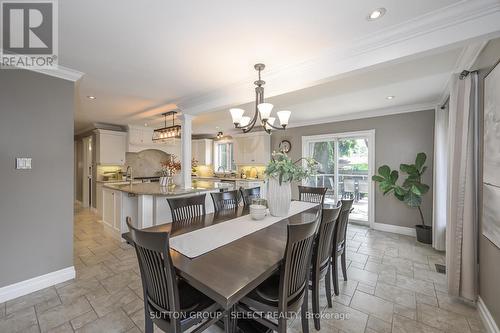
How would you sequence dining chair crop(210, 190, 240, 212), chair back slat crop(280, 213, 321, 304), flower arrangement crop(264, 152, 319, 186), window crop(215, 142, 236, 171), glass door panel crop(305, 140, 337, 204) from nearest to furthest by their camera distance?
chair back slat crop(280, 213, 321, 304) < flower arrangement crop(264, 152, 319, 186) < dining chair crop(210, 190, 240, 212) < glass door panel crop(305, 140, 337, 204) < window crop(215, 142, 236, 171)

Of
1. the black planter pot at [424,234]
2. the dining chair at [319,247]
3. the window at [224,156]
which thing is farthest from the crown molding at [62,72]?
the black planter pot at [424,234]

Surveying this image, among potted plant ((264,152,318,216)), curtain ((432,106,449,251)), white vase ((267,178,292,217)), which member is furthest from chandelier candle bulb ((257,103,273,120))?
curtain ((432,106,449,251))

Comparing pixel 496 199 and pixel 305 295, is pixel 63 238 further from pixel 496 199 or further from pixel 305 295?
pixel 496 199

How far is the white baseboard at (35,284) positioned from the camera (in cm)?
211

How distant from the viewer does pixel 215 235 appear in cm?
177

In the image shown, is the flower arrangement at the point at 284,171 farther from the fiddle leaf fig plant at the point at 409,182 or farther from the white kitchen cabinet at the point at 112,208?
the white kitchen cabinet at the point at 112,208

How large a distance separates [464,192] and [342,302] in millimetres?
1636

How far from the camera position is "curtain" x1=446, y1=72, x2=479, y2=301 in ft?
6.53

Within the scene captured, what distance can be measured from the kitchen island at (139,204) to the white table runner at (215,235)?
5.00ft

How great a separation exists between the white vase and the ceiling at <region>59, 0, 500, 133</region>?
1165 mm

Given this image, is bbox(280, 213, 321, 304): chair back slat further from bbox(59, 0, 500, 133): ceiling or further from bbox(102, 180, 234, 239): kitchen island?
bbox(102, 180, 234, 239): kitchen island

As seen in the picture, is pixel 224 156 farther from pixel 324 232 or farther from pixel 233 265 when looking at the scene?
pixel 233 265

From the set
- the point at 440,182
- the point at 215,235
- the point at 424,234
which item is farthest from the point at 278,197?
the point at 424,234

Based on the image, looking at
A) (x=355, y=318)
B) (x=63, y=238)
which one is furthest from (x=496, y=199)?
(x=63, y=238)
